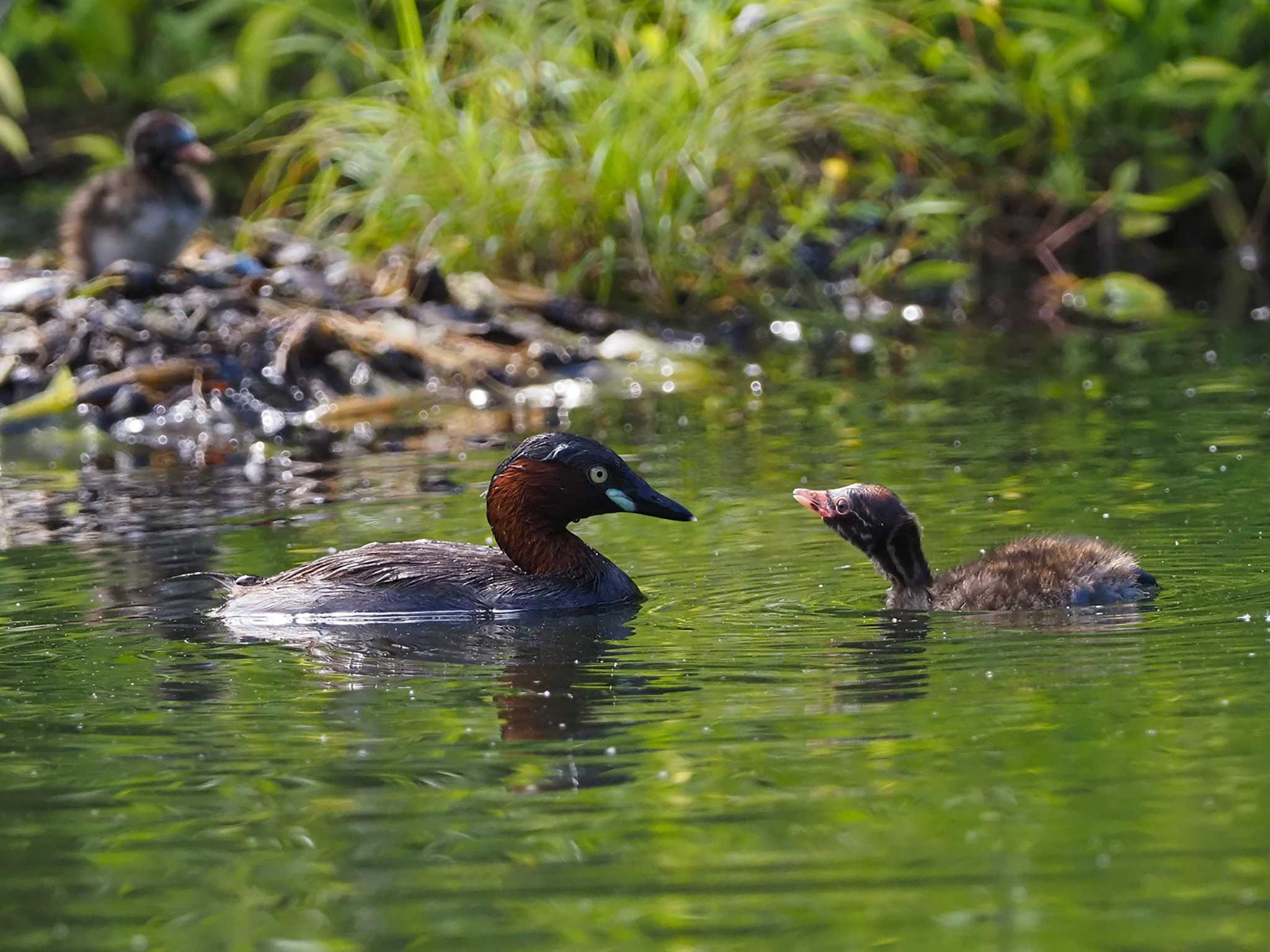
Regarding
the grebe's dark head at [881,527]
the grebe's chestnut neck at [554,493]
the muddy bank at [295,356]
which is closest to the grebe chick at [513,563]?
the grebe's chestnut neck at [554,493]

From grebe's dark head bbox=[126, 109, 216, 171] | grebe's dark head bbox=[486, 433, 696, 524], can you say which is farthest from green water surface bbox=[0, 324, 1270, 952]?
grebe's dark head bbox=[126, 109, 216, 171]

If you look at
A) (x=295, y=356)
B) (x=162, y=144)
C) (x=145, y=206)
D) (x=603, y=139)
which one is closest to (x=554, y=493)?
(x=295, y=356)

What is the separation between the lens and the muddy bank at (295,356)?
12.1 metres

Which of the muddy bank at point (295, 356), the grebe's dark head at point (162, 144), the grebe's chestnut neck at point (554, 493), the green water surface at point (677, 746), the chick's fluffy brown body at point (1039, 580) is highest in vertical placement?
the grebe's dark head at point (162, 144)

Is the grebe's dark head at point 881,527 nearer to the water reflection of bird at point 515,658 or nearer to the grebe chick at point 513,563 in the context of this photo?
the grebe chick at point 513,563

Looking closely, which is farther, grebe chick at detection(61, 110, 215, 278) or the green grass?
the green grass

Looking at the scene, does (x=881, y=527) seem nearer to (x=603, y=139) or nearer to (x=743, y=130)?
(x=603, y=139)

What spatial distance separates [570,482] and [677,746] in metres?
2.42

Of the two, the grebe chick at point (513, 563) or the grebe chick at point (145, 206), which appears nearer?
the grebe chick at point (513, 563)

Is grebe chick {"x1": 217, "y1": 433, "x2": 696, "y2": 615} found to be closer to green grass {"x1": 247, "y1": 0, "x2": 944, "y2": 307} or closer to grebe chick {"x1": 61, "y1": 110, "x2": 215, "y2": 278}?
grebe chick {"x1": 61, "y1": 110, "x2": 215, "y2": 278}

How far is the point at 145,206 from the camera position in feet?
43.8

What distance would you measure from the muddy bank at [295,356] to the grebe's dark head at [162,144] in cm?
72

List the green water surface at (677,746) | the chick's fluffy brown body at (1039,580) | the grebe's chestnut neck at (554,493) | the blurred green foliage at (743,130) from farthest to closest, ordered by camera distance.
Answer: the blurred green foliage at (743,130) → the grebe's chestnut neck at (554,493) → the chick's fluffy brown body at (1039,580) → the green water surface at (677,746)

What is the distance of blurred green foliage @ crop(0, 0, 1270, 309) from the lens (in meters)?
14.7
